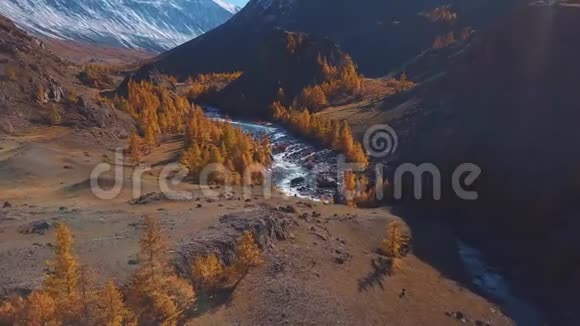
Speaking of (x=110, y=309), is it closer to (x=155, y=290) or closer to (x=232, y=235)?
(x=155, y=290)

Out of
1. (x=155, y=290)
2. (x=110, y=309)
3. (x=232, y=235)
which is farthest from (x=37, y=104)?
(x=110, y=309)

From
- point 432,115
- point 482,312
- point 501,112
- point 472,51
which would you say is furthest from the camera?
point 472,51

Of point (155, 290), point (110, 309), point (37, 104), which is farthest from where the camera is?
point (37, 104)

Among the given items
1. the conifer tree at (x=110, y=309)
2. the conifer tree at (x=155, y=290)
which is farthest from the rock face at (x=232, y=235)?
the conifer tree at (x=110, y=309)

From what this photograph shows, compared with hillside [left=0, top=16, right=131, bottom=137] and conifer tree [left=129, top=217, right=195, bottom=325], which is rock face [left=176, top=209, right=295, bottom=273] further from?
hillside [left=0, top=16, right=131, bottom=137]

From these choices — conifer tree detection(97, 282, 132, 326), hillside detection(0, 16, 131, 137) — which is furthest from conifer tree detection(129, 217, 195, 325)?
hillside detection(0, 16, 131, 137)

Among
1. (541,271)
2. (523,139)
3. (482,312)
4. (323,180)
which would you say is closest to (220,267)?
(482,312)

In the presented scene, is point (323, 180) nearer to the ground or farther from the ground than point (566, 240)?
farther from the ground

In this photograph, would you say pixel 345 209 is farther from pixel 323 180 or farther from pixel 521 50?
pixel 521 50

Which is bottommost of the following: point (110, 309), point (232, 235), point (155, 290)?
point (155, 290)
